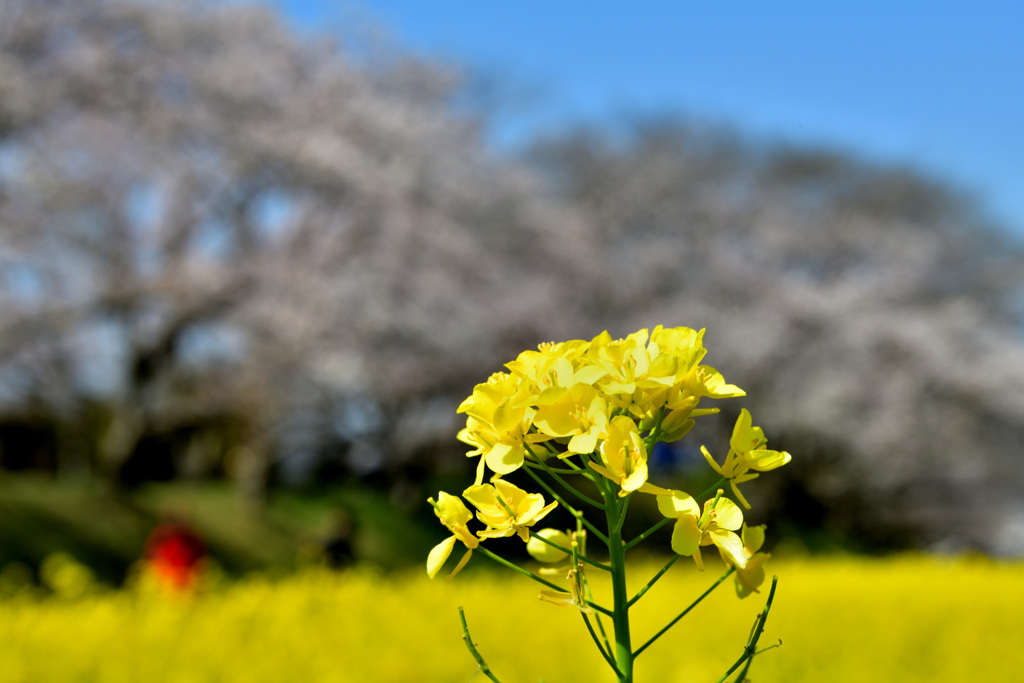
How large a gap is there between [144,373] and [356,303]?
9.24 feet

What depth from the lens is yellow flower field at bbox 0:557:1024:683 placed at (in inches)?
134

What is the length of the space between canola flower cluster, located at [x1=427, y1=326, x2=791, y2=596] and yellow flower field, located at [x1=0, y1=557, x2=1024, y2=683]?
8.94 feet

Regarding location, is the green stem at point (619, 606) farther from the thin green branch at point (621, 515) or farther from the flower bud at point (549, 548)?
the flower bud at point (549, 548)

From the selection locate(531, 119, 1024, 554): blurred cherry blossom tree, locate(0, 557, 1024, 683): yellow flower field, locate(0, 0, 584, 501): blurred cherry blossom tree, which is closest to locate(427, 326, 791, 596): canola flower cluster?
locate(0, 557, 1024, 683): yellow flower field

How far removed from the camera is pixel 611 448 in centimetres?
80

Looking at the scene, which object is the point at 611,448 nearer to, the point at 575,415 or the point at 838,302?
the point at 575,415

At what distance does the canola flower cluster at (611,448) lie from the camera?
0.80 m

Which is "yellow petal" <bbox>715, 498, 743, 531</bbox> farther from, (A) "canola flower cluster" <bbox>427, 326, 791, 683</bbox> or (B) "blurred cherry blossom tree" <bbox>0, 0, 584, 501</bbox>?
(B) "blurred cherry blossom tree" <bbox>0, 0, 584, 501</bbox>

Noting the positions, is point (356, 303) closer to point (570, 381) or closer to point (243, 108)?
point (243, 108)

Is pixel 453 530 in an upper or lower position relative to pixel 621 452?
lower

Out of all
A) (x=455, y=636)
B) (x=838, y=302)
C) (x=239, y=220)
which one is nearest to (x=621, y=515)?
(x=455, y=636)

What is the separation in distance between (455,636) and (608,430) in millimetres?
3462

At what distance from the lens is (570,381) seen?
2.68 feet

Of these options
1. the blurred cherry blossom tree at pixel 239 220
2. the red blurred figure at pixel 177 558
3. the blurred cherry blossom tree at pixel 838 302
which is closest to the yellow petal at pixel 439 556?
the red blurred figure at pixel 177 558
